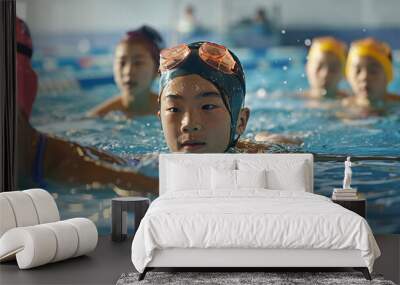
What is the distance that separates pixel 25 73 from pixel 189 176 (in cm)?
228

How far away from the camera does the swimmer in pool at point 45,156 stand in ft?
25.8

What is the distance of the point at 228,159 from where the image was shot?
7.55 m

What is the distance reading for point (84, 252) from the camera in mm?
6312

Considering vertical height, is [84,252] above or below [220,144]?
below

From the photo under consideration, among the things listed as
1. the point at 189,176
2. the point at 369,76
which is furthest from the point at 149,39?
the point at 369,76

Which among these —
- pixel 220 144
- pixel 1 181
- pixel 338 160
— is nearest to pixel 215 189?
pixel 220 144

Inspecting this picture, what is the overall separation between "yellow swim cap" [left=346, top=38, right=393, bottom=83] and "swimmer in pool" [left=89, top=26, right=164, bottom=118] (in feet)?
6.90

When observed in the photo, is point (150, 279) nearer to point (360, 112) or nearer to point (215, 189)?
point (215, 189)

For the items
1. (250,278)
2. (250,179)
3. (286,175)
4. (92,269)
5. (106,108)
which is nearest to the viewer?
(250,278)

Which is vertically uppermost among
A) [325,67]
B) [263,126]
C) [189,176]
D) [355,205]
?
[325,67]

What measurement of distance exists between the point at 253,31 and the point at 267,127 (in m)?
1.08

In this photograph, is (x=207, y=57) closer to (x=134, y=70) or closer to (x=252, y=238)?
(x=134, y=70)

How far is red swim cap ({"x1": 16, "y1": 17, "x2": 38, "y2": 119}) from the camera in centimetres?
794

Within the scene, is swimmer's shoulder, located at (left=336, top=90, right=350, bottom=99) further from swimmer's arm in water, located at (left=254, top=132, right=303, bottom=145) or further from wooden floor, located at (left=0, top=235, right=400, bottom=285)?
wooden floor, located at (left=0, top=235, right=400, bottom=285)
